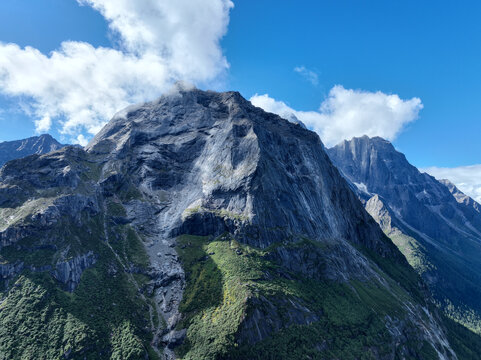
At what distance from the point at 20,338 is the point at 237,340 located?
76.5m

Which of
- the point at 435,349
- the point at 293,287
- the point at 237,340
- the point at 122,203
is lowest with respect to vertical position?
the point at 435,349

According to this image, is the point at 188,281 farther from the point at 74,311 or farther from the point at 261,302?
the point at 74,311

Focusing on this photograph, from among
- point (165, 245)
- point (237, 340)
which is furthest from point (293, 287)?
point (165, 245)

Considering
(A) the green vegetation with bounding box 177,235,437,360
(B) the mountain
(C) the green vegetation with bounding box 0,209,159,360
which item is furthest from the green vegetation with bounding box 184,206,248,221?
(C) the green vegetation with bounding box 0,209,159,360

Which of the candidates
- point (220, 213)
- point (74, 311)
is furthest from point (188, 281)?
point (220, 213)

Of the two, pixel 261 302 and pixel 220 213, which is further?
pixel 220 213

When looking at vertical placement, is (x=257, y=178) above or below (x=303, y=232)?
above

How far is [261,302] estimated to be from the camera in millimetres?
112250

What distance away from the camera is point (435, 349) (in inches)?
6270

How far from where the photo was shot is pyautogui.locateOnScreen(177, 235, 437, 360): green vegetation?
100562 mm

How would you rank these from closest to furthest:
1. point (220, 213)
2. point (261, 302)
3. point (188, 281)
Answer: point (261, 302) → point (188, 281) → point (220, 213)

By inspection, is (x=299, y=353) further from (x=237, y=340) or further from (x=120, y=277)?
(x=120, y=277)

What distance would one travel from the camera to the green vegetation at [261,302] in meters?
101

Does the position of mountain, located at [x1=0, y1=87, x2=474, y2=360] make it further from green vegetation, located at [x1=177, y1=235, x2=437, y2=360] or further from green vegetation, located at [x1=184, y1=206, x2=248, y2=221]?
green vegetation, located at [x1=184, y1=206, x2=248, y2=221]
